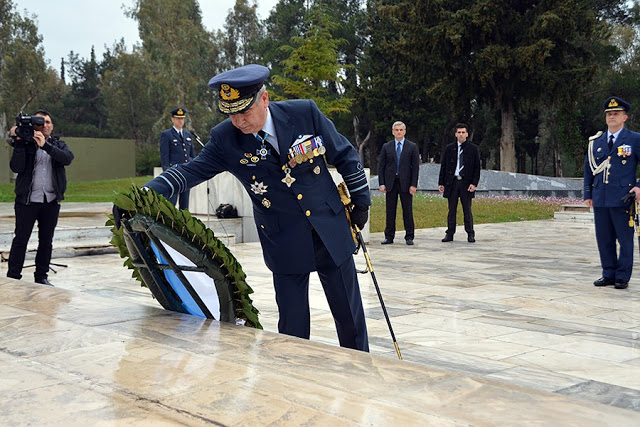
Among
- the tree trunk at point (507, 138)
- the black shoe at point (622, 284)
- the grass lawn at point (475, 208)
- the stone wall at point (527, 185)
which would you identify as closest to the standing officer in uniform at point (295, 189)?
the black shoe at point (622, 284)

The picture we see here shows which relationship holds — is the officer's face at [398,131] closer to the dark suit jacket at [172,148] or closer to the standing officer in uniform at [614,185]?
the dark suit jacket at [172,148]

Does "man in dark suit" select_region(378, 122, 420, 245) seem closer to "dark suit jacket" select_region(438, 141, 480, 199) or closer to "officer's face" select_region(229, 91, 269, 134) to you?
"dark suit jacket" select_region(438, 141, 480, 199)

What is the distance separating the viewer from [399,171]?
499 inches

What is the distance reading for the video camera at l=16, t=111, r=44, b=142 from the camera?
777cm

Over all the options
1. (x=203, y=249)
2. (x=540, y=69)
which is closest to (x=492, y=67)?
(x=540, y=69)

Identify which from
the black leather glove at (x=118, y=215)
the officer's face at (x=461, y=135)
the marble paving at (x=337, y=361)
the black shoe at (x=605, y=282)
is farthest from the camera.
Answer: the officer's face at (x=461, y=135)

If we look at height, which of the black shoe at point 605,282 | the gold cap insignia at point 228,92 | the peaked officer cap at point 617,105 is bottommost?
the black shoe at point 605,282

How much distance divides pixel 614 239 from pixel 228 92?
589cm

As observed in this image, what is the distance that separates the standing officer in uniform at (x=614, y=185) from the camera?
7.96 meters

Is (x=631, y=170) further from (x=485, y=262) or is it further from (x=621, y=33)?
(x=621, y=33)

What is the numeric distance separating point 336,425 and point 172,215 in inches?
69.1

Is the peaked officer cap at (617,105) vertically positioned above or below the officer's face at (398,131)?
below

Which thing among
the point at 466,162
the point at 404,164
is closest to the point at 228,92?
the point at 404,164

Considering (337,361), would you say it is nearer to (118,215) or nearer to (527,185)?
(118,215)
